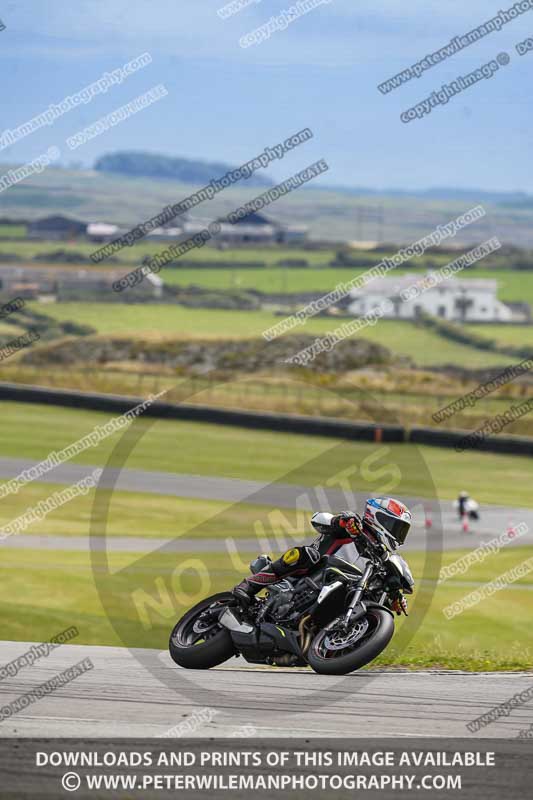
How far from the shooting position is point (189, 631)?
34.4 ft

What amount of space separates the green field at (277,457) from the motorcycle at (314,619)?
2546 centimetres

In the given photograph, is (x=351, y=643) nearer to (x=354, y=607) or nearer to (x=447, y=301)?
(x=354, y=607)

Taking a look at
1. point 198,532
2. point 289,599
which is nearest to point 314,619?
point 289,599

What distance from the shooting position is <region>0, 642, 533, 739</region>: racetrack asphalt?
27.7 feet

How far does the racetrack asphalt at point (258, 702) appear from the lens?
27.7 ft

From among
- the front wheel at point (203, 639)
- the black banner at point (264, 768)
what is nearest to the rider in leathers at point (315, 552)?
the front wheel at point (203, 639)

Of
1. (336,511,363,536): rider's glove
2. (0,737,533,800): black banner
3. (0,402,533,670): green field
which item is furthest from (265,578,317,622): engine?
(0,402,533,670): green field

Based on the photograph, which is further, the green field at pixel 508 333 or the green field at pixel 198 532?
the green field at pixel 508 333

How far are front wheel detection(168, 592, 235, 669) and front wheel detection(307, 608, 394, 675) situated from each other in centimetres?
88

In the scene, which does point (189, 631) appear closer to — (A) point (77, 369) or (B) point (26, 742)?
(B) point (26, 742)

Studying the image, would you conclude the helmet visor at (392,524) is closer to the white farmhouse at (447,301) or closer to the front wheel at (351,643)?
the front wheel at (351,643)

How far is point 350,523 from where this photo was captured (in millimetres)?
10031

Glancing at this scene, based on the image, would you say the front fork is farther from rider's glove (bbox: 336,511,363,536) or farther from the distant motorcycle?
the distant motorcycle

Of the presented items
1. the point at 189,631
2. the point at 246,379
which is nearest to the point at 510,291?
the point at 246,379
